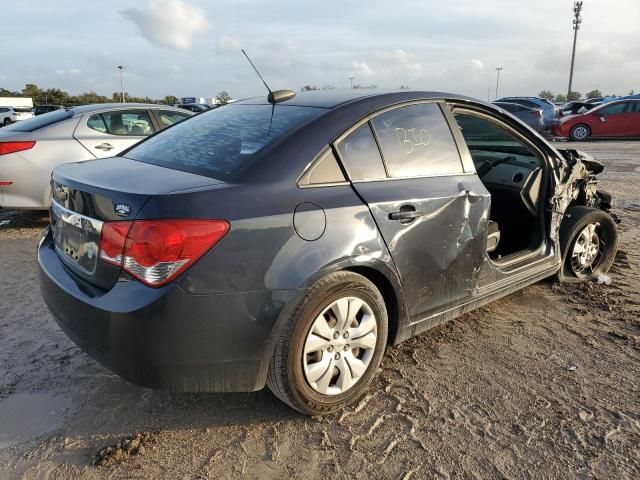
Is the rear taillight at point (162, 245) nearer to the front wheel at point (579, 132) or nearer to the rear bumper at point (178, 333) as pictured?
the rear bumper at point (178, 333)

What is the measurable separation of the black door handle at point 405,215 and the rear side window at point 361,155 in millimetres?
218

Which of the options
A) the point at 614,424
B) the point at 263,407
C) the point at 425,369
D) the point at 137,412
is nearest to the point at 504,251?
the point at 425,369

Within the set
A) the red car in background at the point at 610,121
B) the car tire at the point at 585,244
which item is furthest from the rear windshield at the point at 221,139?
the red car in background at the point at 610,121

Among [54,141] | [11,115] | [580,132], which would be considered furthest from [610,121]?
[11,115]

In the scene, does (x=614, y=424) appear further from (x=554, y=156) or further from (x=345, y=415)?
(x=554, y=156)

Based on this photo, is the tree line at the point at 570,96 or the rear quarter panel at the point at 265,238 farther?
the tree line at the point at 570,96

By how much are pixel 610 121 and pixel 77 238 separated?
67.3 feet

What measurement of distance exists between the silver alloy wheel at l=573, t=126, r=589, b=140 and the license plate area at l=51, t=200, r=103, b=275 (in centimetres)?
1995

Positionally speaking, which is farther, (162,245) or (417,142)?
(417,142)

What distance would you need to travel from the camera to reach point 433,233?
290 cm

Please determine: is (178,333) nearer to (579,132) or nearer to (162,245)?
(162,245)

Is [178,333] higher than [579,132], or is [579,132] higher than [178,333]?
[178,333]

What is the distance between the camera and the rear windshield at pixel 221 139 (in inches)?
100.0

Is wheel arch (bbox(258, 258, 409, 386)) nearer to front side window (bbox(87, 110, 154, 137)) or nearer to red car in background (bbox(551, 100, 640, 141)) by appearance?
front side window (bbox(87, 110, 154, 137))
